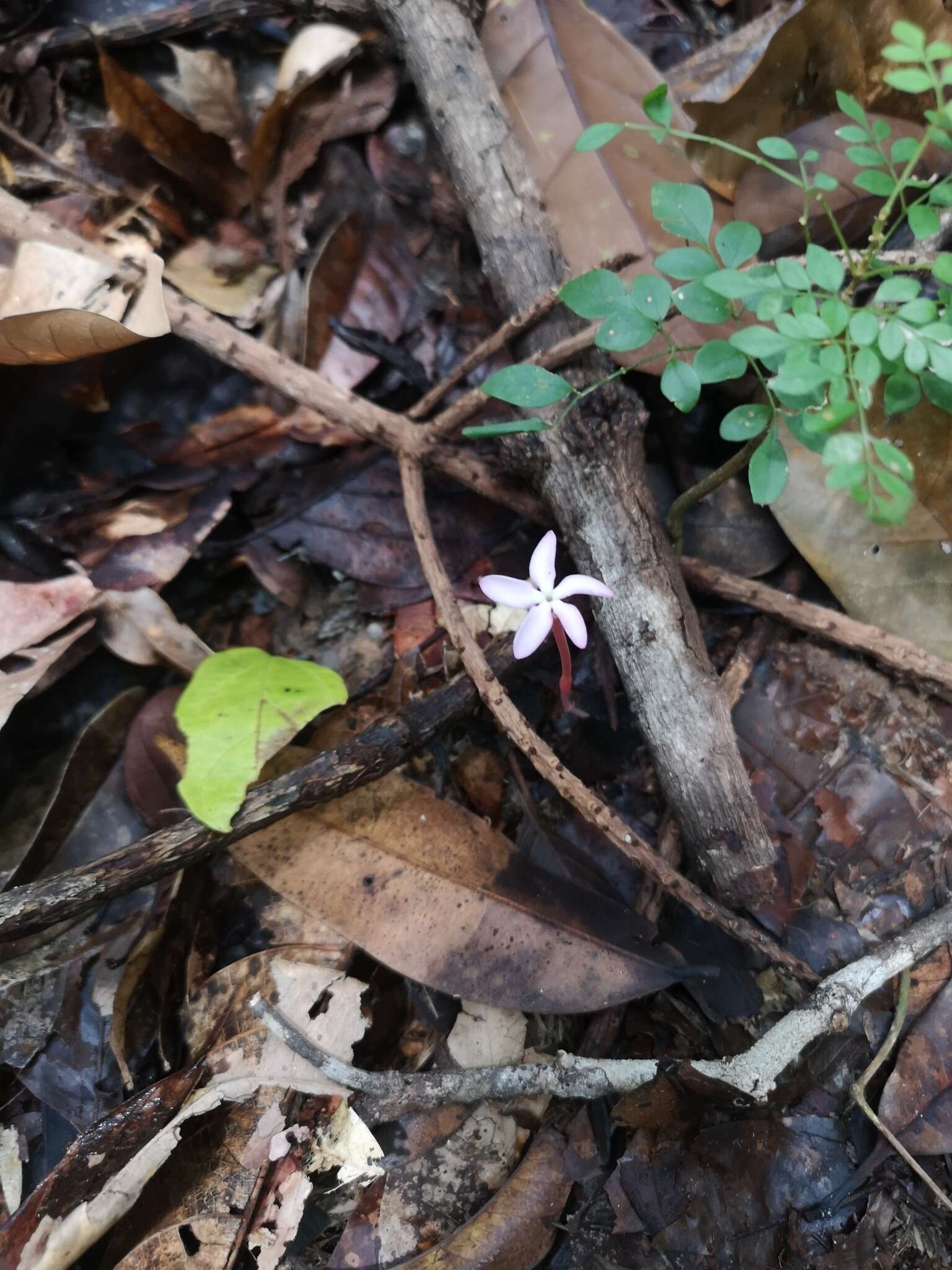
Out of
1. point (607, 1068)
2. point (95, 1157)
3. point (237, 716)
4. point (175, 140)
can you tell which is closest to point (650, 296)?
point (237, 716)

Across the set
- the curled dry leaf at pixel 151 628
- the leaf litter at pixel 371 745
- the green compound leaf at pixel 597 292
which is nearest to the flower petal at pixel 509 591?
the leaf litter at pixel 371 745

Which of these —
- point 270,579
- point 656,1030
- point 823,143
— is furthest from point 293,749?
point 823,143

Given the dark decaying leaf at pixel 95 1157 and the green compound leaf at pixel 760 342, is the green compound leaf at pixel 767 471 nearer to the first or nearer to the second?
the green compound leaf at pixel 760 342

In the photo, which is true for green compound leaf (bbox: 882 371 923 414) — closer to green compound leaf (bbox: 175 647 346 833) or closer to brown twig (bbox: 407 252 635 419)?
brown twig (bbox: 407 252 635 419)

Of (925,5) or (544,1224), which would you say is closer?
(544,1224)

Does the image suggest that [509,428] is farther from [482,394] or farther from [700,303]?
[700,303]

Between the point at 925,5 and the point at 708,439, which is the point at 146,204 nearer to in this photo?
the point at 708,439
